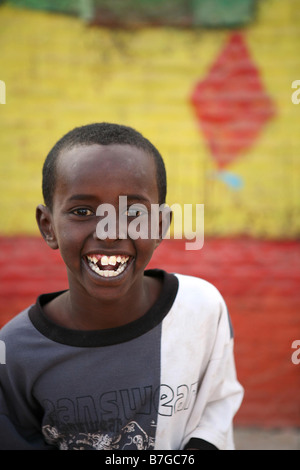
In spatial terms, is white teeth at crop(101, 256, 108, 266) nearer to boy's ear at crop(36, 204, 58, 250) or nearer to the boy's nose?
the boy's nose

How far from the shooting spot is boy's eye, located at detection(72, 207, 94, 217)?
1.40m

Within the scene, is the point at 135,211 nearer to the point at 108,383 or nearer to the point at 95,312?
the point at 95,312

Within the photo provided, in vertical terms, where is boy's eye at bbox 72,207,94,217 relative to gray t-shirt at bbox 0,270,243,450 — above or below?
above

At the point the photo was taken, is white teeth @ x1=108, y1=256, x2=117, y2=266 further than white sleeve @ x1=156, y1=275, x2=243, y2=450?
No

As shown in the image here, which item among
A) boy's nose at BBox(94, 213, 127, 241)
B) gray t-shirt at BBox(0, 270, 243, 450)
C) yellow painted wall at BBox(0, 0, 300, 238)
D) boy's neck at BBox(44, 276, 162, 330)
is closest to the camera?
boy's nose at BBox(94, 213, 127, 241)

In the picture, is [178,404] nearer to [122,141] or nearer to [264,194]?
[122,141]

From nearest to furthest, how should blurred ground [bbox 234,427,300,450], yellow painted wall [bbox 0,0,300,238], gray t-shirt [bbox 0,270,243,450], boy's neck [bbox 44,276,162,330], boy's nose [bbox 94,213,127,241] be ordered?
boy's nose [bbox 94,213,127,241] < gray t-shirt [bbox 0,270,243,450] < boy's neck [bbox 44,276,162,330] < blurred ground [bbox 234,427,300,450] < yellow painted wall [bbox 0,0,300,238]

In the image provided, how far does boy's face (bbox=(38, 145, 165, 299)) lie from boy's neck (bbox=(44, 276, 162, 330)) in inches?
5.1

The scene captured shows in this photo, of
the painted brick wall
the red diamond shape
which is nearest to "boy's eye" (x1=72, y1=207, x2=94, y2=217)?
the painted brick wall

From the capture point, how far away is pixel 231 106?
3406mm

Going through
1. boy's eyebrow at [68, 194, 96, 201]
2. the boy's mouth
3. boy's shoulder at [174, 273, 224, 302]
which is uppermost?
boy's eyebrow at [68, 194, 96, 201]

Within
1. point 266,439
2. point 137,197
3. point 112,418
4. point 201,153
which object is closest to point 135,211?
point 137,197

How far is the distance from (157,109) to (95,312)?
216 cm

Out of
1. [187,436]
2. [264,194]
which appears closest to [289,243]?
[264,194]
